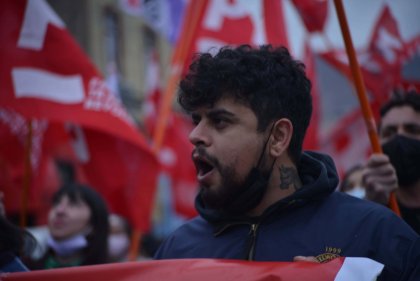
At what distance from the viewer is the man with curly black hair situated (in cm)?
213

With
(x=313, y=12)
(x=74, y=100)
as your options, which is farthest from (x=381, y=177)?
(x=313, y=12)

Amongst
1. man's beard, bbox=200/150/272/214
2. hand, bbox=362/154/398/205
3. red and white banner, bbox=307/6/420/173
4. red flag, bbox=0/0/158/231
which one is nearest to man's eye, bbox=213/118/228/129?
man's beard, bbox=200/150/272/214

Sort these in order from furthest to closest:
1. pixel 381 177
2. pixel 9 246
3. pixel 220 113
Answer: pixel 9 246, pixel 381 177, pixel 220 113

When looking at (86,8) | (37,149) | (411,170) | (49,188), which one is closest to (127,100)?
(86,8)

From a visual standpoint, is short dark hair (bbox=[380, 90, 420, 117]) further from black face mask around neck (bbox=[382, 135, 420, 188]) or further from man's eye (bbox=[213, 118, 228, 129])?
man's eye (bbox=[213, 118, 228, 129])

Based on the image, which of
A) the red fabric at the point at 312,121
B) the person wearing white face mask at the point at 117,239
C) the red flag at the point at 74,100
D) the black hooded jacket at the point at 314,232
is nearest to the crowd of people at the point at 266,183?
the black hooded jacket at the point at 314,232

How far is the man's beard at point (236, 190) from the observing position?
7.20 ft

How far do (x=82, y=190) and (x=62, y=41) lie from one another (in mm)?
1066

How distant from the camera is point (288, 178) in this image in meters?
2.31

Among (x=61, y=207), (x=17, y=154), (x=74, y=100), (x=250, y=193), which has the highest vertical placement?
(x=74, y=100)

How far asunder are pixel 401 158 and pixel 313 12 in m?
2.24

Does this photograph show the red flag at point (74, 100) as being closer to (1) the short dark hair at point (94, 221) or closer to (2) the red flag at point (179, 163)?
(1) the short dark hair at point (94, 221)

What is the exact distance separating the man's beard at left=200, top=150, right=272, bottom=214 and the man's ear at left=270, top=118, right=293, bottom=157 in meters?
0.10

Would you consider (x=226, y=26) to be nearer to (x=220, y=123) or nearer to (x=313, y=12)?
(x=313, y=12)
